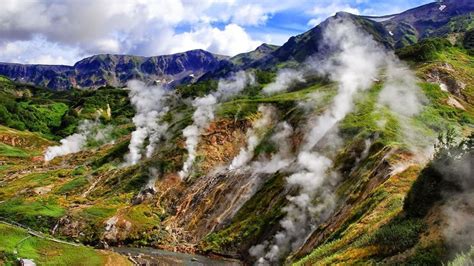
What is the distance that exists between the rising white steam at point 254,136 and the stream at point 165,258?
36.6 m

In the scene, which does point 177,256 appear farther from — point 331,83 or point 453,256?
point 331,83

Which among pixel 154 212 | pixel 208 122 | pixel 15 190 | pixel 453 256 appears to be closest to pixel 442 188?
pixel 453 256

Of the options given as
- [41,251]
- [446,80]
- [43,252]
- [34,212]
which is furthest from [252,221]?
[446,80]

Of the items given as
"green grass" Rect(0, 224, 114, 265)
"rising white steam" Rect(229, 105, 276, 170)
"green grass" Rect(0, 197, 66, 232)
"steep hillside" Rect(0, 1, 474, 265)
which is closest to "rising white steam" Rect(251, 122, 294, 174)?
"steep hillside" Rect(0, 1, 474, 265)

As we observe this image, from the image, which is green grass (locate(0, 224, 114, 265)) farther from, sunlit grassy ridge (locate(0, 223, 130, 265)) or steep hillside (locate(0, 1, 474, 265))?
steep hillside (locate(0, 1, 474, 265))

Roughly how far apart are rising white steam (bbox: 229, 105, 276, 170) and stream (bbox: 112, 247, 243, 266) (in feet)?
120

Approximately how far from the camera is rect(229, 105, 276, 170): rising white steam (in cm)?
14238

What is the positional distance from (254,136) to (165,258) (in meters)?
62.4

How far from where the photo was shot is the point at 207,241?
111 m

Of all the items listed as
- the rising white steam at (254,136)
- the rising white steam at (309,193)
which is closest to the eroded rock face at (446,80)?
the rising white steam at (309,193)

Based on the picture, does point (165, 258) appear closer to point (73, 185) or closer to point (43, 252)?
point (43, 252)

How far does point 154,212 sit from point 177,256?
88.6 feet

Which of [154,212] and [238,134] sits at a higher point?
[238,134]

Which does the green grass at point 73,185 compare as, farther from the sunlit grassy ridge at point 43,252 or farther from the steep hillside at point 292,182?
the sunlit grassy ridge at point 43,252
